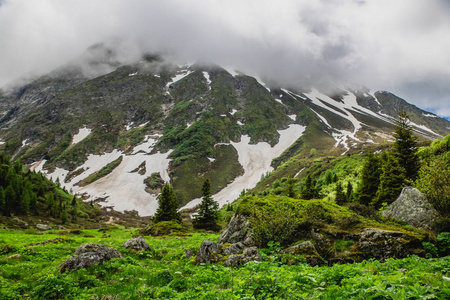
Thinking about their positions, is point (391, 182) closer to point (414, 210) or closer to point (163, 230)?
point (414, 210)

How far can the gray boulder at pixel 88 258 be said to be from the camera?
823cm

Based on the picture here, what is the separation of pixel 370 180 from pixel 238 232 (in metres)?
24.3

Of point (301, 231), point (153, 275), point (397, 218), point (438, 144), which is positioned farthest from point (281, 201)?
point (438, 144)

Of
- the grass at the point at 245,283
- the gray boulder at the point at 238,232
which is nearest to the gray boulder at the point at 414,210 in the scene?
the grass at the point at 245,283

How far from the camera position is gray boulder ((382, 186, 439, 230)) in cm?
1240

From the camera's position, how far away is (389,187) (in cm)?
2233

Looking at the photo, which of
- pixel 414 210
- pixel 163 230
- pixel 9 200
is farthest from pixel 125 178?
pixel 414 210

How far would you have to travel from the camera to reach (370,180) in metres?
29.4

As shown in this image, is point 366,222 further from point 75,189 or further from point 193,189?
point 75,189

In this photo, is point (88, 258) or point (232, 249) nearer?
point (88, 258)

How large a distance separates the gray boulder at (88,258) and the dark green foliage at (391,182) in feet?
81.7

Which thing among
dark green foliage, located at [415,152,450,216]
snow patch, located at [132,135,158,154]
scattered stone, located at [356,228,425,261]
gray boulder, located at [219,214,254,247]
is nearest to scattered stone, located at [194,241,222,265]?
gray boulder, located at [219,214,254,247]

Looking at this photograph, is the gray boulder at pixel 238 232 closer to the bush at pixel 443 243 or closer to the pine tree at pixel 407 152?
the bush at pixel 443 243

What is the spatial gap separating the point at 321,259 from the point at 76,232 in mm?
32915
